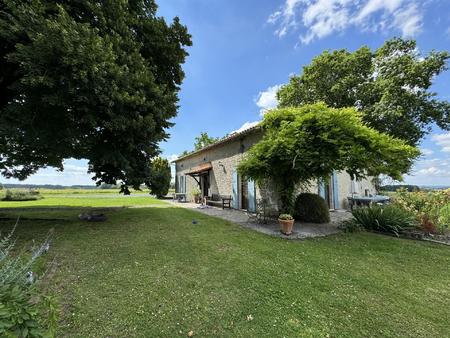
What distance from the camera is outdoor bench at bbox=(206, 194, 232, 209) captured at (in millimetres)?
14175

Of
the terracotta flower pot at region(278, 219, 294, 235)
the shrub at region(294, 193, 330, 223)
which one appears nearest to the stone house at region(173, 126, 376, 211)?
the shrub at region(294, 193, 330, 223)

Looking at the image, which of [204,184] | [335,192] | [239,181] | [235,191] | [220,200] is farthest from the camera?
[204,184]

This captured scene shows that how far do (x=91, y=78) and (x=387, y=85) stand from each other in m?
18.8

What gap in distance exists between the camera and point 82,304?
3.30 m

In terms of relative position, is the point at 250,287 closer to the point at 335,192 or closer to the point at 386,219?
the point at 386,219

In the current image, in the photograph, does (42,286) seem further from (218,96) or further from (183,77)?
(218,96)

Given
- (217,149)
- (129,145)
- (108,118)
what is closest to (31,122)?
(108,118)

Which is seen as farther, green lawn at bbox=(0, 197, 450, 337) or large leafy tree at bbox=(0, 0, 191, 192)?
large leafy tree at bbox=(0, 0, 191, 192)

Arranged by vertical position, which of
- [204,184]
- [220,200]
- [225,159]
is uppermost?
[225,159]

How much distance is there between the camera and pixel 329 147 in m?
7.52

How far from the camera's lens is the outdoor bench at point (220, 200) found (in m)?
14.2

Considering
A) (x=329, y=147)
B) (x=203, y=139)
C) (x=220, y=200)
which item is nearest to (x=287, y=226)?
(x=329, y=147)

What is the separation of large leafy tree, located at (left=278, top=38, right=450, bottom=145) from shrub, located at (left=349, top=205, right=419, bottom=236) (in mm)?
8254

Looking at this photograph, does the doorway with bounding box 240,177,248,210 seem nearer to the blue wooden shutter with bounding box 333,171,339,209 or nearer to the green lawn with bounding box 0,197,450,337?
the blue wooden shutter with bounding box 333,171,339,209
